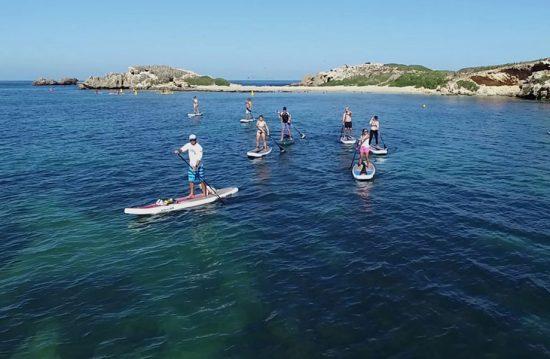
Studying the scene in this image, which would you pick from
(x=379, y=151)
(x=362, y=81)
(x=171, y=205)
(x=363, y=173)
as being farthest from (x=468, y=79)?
(x=171, y=205)

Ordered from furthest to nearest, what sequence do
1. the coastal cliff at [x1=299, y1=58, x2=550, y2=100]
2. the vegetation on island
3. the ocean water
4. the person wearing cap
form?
the vegetation on island, the coastal cliff at [x1=299, y1=58, x2=550, y2=100], the person wearing cap, the ocean water

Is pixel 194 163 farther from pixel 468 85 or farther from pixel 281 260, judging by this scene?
pixel 468 85

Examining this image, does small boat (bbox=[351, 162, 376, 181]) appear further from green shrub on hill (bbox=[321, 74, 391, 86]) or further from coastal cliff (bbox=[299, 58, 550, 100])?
green shrub on hill (bbox=[321, 74, 391, 86])

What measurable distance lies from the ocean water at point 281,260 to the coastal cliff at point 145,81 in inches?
5213

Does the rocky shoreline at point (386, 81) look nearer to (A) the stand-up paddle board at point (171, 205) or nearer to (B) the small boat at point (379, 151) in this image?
(B) the small boat at point (379, 151)

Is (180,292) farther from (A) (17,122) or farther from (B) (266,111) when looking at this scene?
(B) (266,111)

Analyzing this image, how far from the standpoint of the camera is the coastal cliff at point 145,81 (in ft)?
524

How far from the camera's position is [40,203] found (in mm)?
24250

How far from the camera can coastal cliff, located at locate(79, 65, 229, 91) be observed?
15962 centimetres

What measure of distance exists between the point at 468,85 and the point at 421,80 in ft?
74.5

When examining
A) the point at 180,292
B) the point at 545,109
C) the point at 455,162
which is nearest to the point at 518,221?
the point at 455,162

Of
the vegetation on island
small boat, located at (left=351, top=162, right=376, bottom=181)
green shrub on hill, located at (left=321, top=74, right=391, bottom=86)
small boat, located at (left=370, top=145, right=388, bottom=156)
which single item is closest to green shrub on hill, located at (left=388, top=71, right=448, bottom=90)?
green shrub on hill, located at (left=321, top=74, right=391, bottom=86)

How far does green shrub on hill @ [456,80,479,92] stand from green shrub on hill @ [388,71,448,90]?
255 inches

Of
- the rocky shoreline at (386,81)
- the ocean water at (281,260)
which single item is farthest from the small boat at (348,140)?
the rocky shoreline at (386,81)
